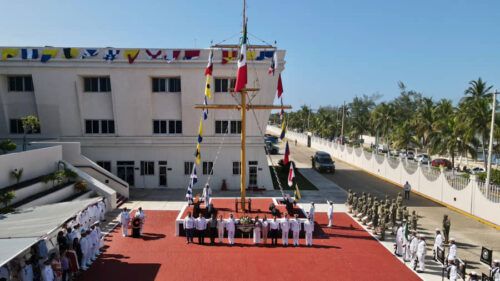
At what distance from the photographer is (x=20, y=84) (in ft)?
104

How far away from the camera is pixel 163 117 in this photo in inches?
1256

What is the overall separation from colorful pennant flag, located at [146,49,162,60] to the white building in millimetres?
150

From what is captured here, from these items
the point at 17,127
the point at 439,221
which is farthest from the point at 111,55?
the point at 439,221

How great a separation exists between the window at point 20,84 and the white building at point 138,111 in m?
0.07

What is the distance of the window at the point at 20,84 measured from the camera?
104ft

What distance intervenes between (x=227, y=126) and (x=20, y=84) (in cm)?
1690

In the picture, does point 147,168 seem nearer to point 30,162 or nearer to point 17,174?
point 30,162

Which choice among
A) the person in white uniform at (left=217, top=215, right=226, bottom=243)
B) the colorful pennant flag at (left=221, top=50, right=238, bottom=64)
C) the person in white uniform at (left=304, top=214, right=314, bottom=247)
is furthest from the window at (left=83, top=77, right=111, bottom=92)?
the person in white uniform at (left=304, top=214, right=314, bottom=247)

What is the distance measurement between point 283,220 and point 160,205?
10821mm

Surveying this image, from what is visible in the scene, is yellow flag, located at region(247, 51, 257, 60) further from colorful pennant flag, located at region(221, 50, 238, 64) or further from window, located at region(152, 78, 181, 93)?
window, located at region(152, 78, 181, 93)

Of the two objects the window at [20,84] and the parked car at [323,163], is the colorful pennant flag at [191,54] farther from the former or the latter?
the parked car at [323,163]

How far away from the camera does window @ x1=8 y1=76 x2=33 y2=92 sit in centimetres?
3162

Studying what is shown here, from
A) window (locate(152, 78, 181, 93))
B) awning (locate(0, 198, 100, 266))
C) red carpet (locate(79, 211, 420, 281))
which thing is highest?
window (locate(152, 78, 181, 93))

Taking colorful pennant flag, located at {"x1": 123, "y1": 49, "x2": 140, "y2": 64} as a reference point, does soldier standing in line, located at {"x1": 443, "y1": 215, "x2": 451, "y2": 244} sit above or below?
below
